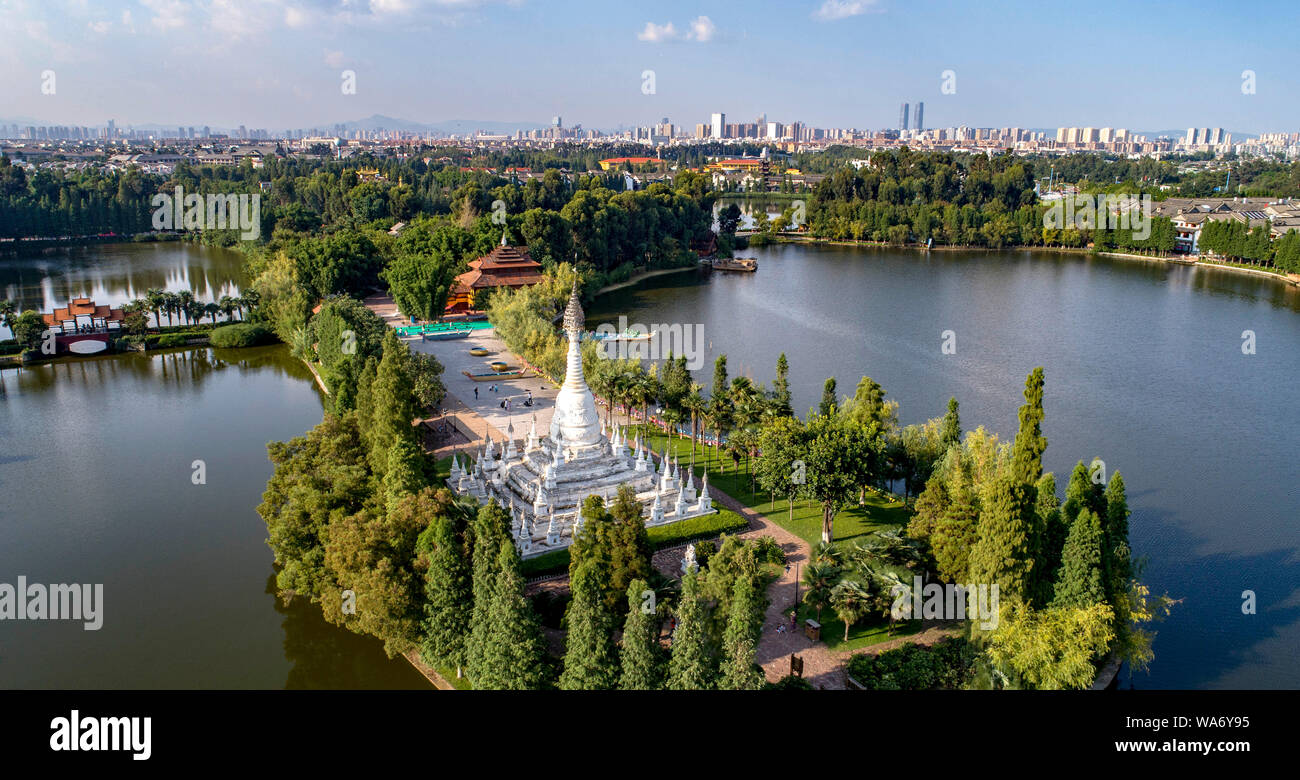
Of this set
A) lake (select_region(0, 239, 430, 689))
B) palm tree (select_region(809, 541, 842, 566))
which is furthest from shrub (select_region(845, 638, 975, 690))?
lake (select_region(0, 239, 430, 689))

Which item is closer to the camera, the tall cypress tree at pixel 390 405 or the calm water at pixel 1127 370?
the calm water at pixel 1127 370

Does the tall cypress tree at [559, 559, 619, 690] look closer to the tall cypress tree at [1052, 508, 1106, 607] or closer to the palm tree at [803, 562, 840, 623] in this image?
the palm tree at [803, 562, 840, 623]

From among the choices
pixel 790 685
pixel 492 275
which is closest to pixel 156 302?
pixel 492 275

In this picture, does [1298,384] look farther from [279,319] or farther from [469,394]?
[279,319]

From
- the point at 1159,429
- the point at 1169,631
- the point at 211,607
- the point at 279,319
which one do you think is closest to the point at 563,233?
the point at 279,319

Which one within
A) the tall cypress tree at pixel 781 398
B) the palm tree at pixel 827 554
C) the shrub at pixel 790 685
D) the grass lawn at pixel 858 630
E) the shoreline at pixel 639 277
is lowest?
the grass lawn at pixel 858 630

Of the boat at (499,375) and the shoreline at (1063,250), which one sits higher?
the shoreline at (1063,250)

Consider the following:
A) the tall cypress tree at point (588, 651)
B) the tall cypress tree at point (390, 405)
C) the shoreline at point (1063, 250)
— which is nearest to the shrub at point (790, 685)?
the tall cypress tree at point (588, 651)

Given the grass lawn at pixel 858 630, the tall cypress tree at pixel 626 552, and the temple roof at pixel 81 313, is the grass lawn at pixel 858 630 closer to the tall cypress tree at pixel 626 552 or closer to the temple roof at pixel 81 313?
the tall cypress tree at pixel 626 552
